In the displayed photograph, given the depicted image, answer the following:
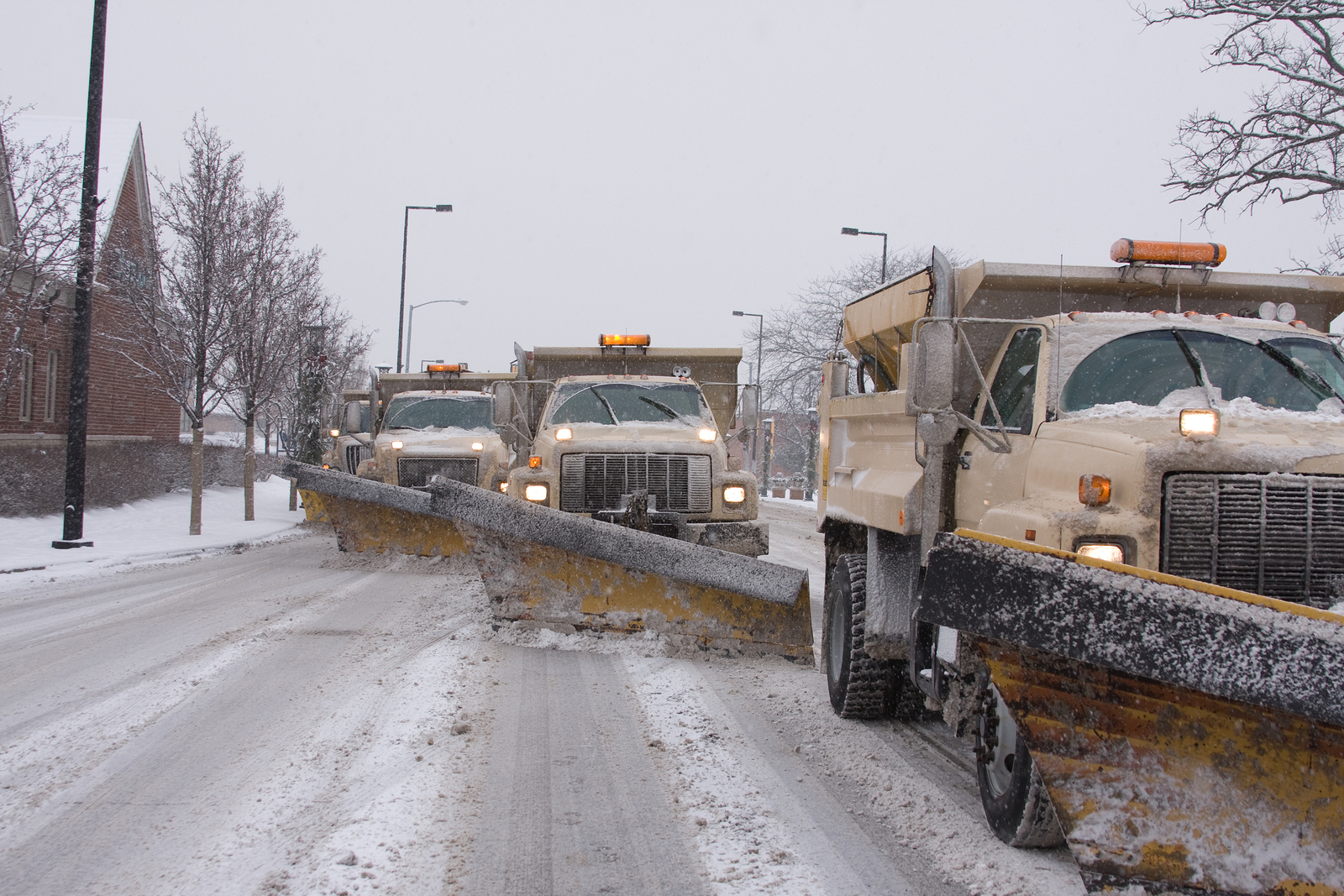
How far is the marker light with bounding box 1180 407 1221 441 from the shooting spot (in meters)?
3.31

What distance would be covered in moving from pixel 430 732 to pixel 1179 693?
3.52m

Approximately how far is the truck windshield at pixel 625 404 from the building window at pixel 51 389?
17753 mm

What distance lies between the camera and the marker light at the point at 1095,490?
11.1ft

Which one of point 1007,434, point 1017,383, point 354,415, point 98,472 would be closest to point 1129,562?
point 1007,434

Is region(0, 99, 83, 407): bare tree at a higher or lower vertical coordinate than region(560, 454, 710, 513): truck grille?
higher

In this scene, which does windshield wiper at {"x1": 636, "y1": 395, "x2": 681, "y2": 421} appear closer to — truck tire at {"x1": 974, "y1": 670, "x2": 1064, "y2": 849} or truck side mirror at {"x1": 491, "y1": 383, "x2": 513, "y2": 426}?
truck side mirror at {"x1": 491, "y1": 383, "x2": 513, "y2": 426}

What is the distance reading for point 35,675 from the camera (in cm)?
607

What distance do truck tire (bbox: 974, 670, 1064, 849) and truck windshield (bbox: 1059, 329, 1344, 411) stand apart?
1256 millimetres

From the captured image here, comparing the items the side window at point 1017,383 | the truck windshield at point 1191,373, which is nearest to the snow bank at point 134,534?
the side window at point 1017,383

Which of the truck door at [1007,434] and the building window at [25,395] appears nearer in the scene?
the truck door at [1007,434]

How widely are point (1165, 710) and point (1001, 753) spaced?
1111 mm

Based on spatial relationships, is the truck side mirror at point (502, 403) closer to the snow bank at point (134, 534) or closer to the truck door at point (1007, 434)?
the snow bank at point (134, 534)

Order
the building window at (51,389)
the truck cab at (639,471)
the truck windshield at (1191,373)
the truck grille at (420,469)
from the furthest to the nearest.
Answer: the building window at (51,389)
the truck grille at (420,469)
the truck cab at (639,471)
the truck windshield at (1191,373)

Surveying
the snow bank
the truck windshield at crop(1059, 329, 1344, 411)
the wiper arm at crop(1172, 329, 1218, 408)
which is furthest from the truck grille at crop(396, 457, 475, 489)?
the wiper arm at crop(1172, 329, 1218, 408)
